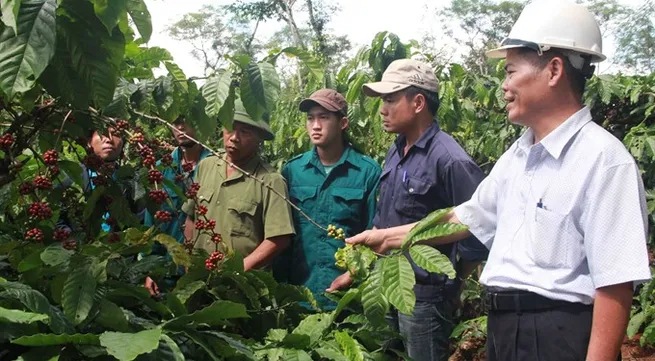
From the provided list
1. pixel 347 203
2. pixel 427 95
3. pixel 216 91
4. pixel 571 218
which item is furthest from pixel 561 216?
pixel 347 203

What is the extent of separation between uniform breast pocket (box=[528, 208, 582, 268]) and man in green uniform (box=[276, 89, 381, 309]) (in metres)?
1.50

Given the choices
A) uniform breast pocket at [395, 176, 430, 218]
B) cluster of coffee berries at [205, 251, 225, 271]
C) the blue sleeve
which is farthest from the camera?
uniform breast pocket at [395, 176, 430, 218]

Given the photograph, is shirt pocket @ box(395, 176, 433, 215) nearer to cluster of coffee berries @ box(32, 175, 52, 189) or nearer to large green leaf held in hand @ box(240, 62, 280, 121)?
large green leaf held in hand @ box(240, 62, 280, 121)

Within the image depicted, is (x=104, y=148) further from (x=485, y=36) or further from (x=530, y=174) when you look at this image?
(x=485, y=36)

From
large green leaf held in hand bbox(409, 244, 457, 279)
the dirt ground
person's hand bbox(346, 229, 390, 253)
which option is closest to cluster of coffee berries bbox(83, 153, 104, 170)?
person's hand bbox(346, 229, 390, 253)

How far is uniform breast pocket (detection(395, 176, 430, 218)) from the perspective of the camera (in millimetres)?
2910

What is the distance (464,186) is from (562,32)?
1.00 metres

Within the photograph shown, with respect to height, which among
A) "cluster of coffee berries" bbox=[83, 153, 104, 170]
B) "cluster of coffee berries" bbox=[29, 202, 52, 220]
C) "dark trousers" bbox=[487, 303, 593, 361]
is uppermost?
"cluster of coffee berries" bbox=[83, 153, 104, 170]

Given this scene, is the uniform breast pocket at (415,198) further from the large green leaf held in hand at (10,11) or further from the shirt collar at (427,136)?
the large green leaf held in hand at (10,11)

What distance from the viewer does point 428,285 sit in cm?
285

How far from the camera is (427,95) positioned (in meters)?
3.15

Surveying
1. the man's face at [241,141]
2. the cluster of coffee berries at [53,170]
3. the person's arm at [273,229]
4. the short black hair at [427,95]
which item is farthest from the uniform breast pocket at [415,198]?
the cluster of coffee berries at [53,170]

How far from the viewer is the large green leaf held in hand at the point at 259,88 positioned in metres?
2.04

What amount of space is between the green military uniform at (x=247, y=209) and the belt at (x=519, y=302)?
1.37m
